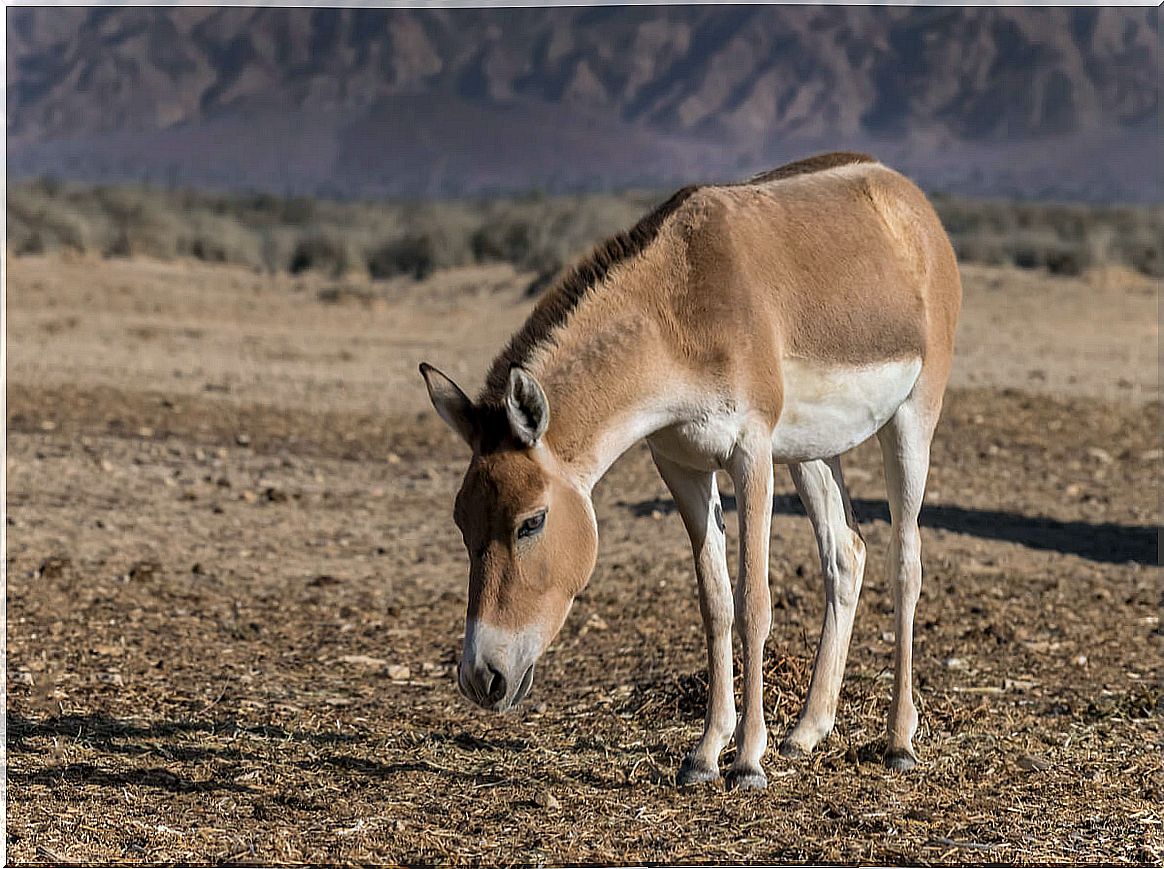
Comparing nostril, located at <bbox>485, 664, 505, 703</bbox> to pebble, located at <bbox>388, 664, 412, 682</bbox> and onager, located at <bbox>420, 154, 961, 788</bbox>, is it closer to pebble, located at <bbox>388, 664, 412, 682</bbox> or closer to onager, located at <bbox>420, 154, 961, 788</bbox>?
onager, located at <bbox>420, 154, 961, 788</bbox>

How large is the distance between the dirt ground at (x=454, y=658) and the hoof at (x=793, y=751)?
5cm

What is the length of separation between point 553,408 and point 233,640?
11.9ft

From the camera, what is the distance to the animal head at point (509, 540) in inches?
173

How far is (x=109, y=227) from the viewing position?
37.0m

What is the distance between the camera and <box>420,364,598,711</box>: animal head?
4398 mm

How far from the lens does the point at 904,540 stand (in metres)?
5.82

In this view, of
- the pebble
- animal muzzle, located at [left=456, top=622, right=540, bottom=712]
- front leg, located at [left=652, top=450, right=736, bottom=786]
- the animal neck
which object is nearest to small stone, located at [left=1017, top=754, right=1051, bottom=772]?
front leg, located at [left=652, top=450, right=736, bottom=786]

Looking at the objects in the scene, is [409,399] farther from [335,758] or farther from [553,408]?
[553,408]

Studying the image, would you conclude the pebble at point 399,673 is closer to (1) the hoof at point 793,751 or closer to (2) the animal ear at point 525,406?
(1) the hoof at point 793,751

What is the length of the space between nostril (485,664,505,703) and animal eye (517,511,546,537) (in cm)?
42

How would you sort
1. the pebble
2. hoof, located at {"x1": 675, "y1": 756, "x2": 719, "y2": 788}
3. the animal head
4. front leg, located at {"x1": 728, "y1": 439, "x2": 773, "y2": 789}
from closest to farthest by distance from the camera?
the animal head < front leg, located at {"x1": 728, "y1": 439, "x2": 773, "y2": 789} < hoof, located at {"x1": 675, "y1": 756, "x2": 719, "y2": 788} < the pebble

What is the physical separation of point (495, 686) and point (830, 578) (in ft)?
6.45

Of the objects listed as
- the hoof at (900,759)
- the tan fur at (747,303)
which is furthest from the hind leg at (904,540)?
the tan fur at (747,303)

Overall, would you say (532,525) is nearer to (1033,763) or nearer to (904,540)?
(904,540)
